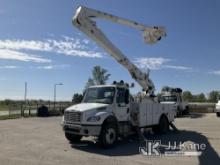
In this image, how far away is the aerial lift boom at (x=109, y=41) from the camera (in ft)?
50.1

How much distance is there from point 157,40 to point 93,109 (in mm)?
7188

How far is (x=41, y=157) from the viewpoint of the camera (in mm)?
10266

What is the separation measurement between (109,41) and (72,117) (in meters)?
5.31

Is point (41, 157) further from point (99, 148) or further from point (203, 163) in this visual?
point (203, 163)

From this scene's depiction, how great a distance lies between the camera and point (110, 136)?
41.4ft

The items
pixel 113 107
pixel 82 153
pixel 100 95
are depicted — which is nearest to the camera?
pixel 82 153

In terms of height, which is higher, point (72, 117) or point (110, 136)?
point (72, 117)

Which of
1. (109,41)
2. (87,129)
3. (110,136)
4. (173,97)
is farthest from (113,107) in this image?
(173,97)

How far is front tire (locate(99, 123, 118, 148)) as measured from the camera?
40.1ft

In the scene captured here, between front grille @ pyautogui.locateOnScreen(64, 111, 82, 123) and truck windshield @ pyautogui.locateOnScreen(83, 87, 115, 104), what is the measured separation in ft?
3.97

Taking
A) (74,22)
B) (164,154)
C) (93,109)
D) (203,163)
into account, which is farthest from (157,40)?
(203,163)

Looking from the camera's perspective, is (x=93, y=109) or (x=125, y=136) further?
(x=125, y=136)

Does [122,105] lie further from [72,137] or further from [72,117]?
[72,137]

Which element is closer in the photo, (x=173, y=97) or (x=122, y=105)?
(x=122, y=105)
